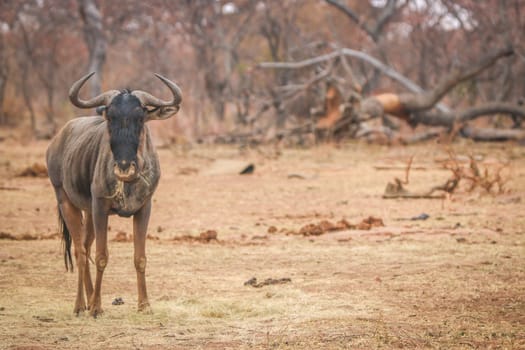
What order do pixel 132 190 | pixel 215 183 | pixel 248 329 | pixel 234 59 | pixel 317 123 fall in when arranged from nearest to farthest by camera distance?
pixel 248 329 < pixel 132 190 < pixel 215 183 < pixel 317 123 < pixel 234 59

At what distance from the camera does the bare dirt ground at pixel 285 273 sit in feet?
17.8

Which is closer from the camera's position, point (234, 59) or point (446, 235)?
point (446, 235)

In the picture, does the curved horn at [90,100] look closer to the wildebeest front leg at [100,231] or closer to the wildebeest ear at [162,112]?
the wildebeest ear at [162,112]

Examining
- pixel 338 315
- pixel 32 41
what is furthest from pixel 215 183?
pixel 32 41

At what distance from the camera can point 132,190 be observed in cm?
617

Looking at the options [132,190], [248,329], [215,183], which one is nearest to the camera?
[248,329]

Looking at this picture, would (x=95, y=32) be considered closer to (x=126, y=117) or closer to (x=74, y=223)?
(x=74, y=223)

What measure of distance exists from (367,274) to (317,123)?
14.0 m

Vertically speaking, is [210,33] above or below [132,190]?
above

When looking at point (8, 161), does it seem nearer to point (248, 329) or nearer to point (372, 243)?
point (372, 243)

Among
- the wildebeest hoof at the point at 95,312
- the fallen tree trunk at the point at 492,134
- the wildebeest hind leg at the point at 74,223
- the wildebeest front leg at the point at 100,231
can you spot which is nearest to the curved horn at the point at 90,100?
the wildebeest front leg at the point at 100,231

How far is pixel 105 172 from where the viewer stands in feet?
20.4

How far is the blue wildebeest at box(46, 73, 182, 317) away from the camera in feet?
19.4

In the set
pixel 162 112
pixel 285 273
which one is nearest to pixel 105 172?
pixel 162 112
